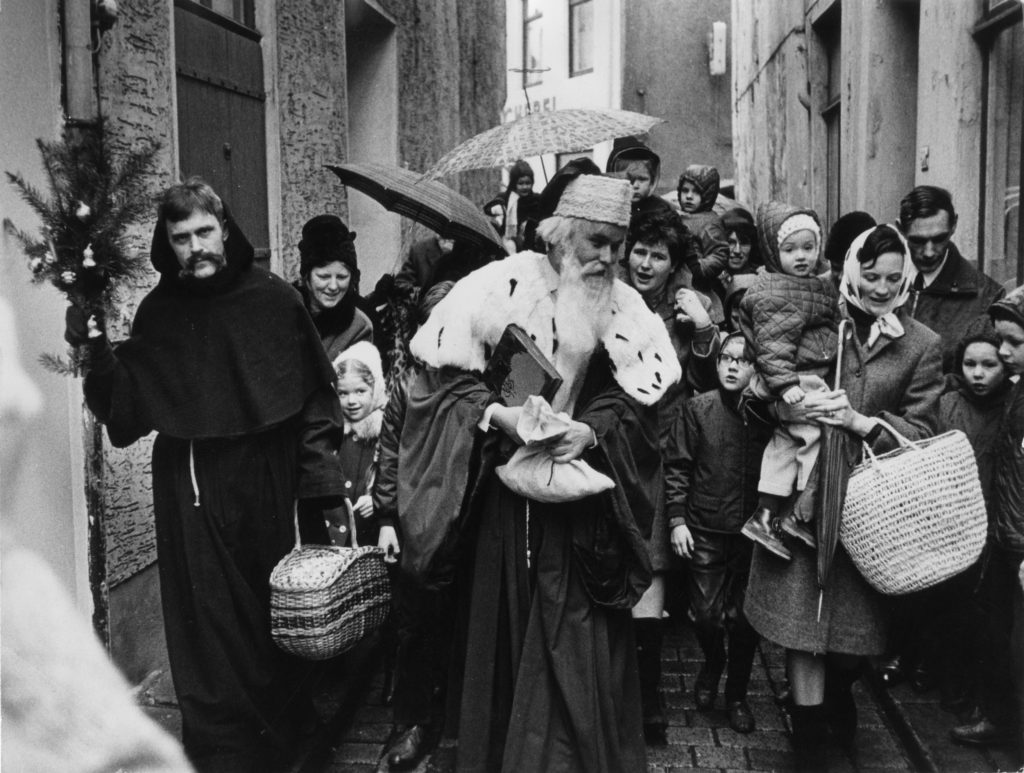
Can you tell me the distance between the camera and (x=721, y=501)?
4.57 m

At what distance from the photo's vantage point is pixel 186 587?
3.94 m

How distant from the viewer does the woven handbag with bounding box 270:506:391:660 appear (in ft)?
12.2

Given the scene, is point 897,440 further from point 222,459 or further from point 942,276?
point 222,459

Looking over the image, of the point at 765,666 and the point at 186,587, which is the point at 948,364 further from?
the point at 186,587

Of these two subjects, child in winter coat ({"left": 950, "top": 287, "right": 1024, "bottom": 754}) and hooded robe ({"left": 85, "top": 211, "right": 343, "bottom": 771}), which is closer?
hooded robe ({"left": 85, "top": 211, "right": 343, "bottom": 771})

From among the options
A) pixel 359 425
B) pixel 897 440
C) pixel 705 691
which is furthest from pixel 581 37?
pixel 897 440

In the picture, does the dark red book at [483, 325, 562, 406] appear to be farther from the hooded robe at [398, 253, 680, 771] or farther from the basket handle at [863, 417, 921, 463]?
the basket handle at [863, 417, 921, 463]

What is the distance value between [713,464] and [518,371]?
3.70 ft

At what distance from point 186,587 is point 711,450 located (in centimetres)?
213

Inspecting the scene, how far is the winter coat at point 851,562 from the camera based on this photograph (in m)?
3.93

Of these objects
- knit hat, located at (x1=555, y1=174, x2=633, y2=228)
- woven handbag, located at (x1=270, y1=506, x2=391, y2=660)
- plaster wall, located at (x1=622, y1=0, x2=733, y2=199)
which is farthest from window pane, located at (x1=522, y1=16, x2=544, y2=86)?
woven handbag, located at (x1=270, y1=506, x2=391, y2=660)

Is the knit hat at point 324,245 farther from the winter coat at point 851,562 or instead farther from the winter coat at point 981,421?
the winter coat at point 981,421

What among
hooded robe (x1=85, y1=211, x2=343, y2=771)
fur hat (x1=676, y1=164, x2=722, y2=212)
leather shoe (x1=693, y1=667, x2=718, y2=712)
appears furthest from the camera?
fur hat (x1=676, y1=164, x2=722, y2=212)

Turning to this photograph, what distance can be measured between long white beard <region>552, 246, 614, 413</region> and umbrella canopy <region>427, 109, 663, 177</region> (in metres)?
1.00
